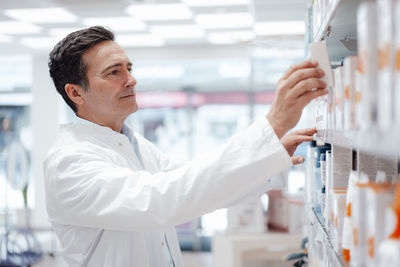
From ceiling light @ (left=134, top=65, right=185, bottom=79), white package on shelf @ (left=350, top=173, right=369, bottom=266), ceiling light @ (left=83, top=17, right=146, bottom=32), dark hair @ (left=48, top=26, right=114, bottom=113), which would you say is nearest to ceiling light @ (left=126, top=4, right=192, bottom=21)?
ceiling light @ (left=83, top=17, right=146, bottom=32)

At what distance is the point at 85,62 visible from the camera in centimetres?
195

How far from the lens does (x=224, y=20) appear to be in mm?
6961

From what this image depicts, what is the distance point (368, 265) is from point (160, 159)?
159cm

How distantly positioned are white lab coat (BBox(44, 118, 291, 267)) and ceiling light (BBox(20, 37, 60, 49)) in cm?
650

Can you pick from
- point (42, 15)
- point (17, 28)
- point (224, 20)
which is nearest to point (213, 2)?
point (224, 20)

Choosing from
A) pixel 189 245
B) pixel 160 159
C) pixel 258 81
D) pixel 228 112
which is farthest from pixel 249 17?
pixel 160 159

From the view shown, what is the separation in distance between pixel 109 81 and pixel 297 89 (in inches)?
36.3

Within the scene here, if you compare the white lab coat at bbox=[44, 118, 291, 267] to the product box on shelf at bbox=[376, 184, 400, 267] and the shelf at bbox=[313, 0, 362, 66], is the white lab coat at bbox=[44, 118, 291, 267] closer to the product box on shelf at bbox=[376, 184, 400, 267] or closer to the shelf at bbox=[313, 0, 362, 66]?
the shelf at bbox=[313, 0, 362, 66]

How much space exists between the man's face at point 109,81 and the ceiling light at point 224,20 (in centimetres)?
484

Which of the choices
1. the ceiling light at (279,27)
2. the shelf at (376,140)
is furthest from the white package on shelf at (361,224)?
the ceiling light at (279,27)

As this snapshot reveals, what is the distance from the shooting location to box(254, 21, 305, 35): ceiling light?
6.68m

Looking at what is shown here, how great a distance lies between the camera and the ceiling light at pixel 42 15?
244 inches

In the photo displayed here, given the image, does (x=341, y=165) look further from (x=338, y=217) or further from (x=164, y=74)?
(x=164, y=74)

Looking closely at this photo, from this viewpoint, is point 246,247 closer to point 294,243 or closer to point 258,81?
point 294,243
